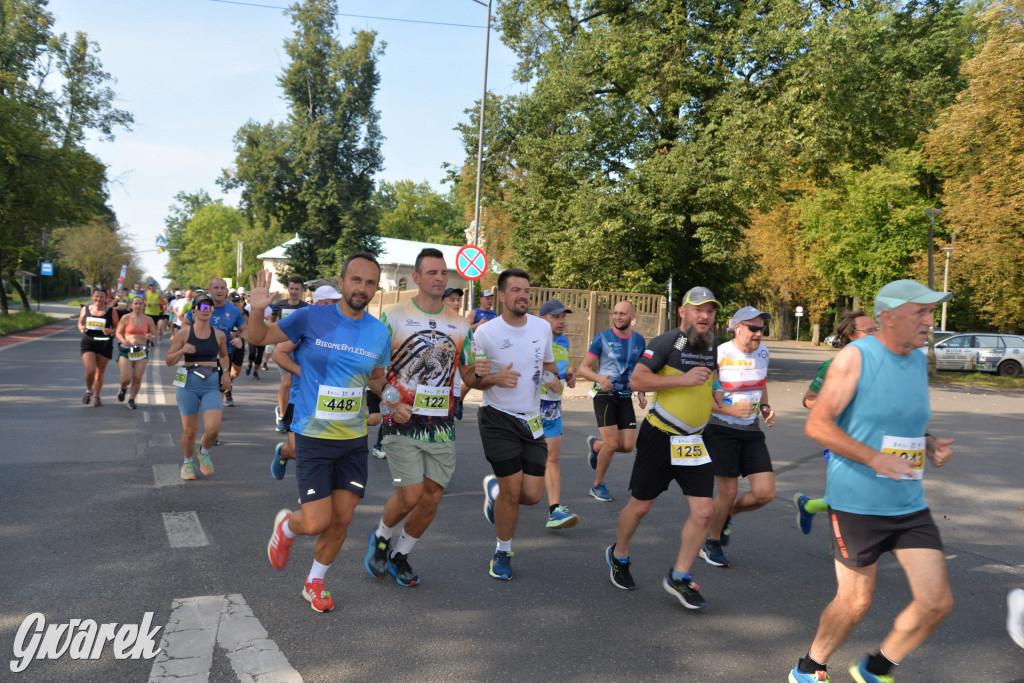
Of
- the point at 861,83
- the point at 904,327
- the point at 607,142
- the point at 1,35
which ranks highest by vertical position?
the point at 1,35

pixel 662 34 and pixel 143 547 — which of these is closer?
pixel 143 547

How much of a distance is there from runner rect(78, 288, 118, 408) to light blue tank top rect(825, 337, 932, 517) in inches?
458

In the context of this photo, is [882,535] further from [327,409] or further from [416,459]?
[327,409]

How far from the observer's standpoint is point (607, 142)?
76.7 ft

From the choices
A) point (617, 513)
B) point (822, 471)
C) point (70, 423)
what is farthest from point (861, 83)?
point (70, 423)

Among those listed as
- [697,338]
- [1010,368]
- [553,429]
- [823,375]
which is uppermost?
[697,338]

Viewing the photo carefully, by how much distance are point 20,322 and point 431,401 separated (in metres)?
34.6

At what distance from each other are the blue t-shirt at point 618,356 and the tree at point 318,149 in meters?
45.5

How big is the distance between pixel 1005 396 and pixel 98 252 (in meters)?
58.0

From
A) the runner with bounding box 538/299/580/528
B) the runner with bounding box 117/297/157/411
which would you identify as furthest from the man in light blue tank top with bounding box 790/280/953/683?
the runner with bounding box 117/297/157/411

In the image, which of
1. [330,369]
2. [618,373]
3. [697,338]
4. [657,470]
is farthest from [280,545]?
[618,373]

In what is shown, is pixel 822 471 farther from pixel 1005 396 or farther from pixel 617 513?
pixel 1005 396

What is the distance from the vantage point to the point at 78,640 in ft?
12.8

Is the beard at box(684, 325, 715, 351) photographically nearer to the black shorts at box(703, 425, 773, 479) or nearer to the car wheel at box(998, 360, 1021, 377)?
the black shorts at box(703, 425, 773, 479)
